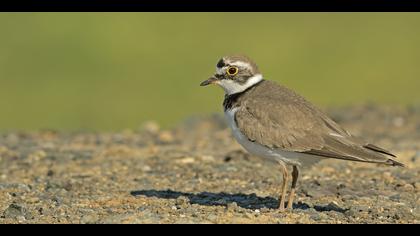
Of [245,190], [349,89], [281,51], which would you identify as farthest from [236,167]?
[281,51]

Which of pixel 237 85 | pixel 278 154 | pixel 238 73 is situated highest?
pixel 238 73

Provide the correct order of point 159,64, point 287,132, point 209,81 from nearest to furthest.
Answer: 1. point 287,132
2. point 209,81
3. point 159,64

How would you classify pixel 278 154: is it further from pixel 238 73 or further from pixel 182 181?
pixel 182 181

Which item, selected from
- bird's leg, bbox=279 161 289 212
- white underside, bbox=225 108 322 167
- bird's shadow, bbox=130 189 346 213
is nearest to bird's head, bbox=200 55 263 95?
white underside, bbox=225 108 322 167

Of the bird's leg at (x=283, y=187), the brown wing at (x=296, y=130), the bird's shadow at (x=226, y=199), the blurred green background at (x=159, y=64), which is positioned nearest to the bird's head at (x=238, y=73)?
the brown wing at (x=296, y=130)

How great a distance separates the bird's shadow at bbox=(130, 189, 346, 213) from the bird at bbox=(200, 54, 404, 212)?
352 millimetres

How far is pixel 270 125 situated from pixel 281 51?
18.6 m

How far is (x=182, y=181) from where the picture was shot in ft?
40.6

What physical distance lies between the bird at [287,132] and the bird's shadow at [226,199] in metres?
0.35

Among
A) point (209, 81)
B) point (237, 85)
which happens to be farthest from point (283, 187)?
point (209, 81)

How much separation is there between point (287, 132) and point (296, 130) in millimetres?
105

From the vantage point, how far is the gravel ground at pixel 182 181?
985cm

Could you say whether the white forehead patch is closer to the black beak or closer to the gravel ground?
the black beak
